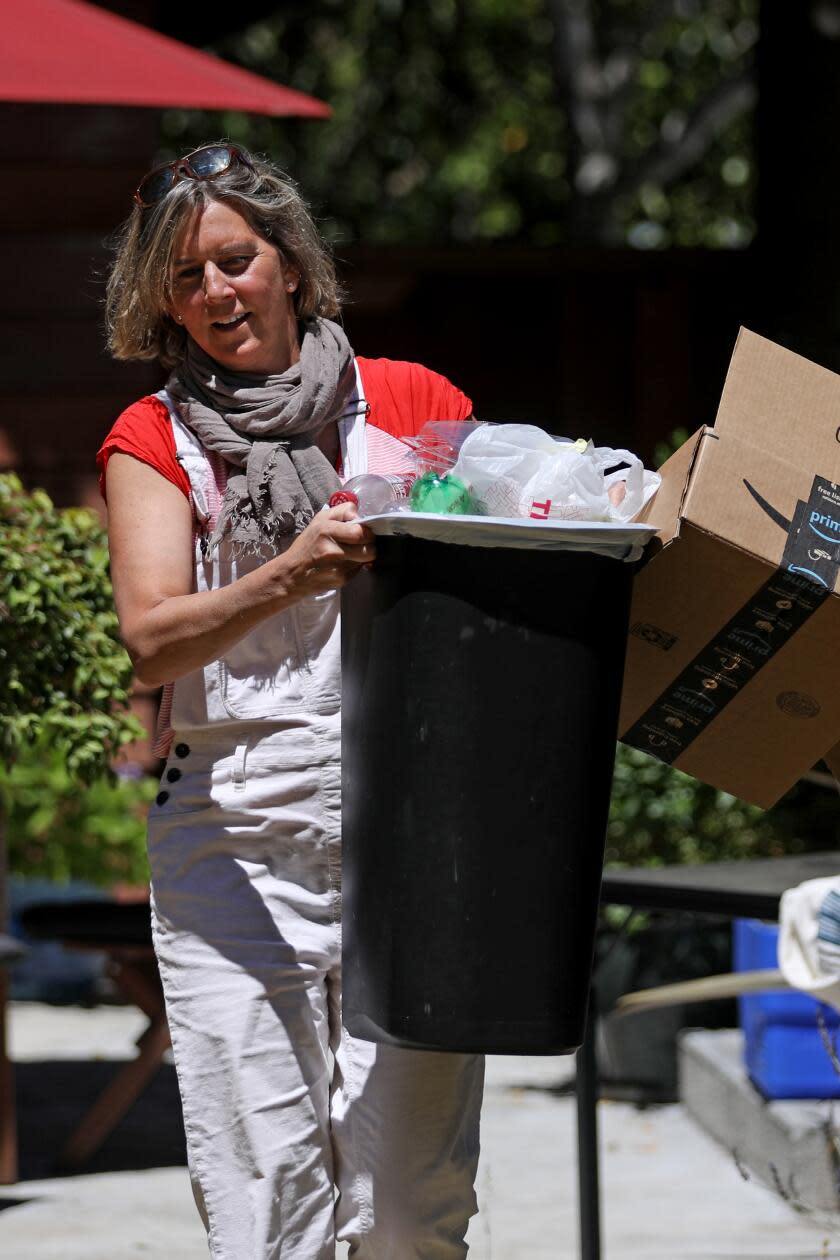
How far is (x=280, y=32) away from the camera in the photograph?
1830cm

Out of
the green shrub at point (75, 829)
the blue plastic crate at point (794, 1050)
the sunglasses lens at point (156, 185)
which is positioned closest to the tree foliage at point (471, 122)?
the green shrub at point (75, 829)

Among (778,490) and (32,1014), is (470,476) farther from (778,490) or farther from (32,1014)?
(32,1014)

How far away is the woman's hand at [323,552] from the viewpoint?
92.0 inches

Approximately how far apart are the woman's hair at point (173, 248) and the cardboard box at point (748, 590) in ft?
1.95

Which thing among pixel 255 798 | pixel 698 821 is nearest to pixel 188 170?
pixel 255 798

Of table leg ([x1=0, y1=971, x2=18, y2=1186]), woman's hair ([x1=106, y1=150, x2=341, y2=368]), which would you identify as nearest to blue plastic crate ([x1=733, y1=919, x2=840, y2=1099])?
table leg ([x1=0, y1=971, x2=18, y2=1186])

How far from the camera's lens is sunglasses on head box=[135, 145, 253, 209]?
104 inches

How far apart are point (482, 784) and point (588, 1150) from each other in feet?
4.80

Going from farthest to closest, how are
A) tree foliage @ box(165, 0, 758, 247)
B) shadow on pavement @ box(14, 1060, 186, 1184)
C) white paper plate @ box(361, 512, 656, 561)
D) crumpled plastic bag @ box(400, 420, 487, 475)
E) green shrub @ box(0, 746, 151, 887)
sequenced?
tree foliage @ box(165, 0, 758, 247) < green shrub @ box(0, 746, 151, 887) < shadow on pavement @ box(14, 1060, 186, 1184) < crumpled plastic bag @ box(400, 420, 487, 475) < white paper plate @ box(361, 512, 656, 561)

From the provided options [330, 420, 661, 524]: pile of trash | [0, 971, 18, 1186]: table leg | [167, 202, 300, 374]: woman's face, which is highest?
[167, 202, 300, 374]: woman's face

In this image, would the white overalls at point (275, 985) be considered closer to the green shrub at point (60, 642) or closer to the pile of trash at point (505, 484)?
the pile of trash at point (505, 484)

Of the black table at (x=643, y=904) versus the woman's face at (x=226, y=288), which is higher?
the woman's face at (x=226, y=288)

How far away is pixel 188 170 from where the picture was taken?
2.64 metres

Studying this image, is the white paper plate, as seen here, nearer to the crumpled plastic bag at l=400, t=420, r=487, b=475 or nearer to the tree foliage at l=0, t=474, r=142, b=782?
the crumpled plastic bag at l=400, t=420, r=487, b=475
